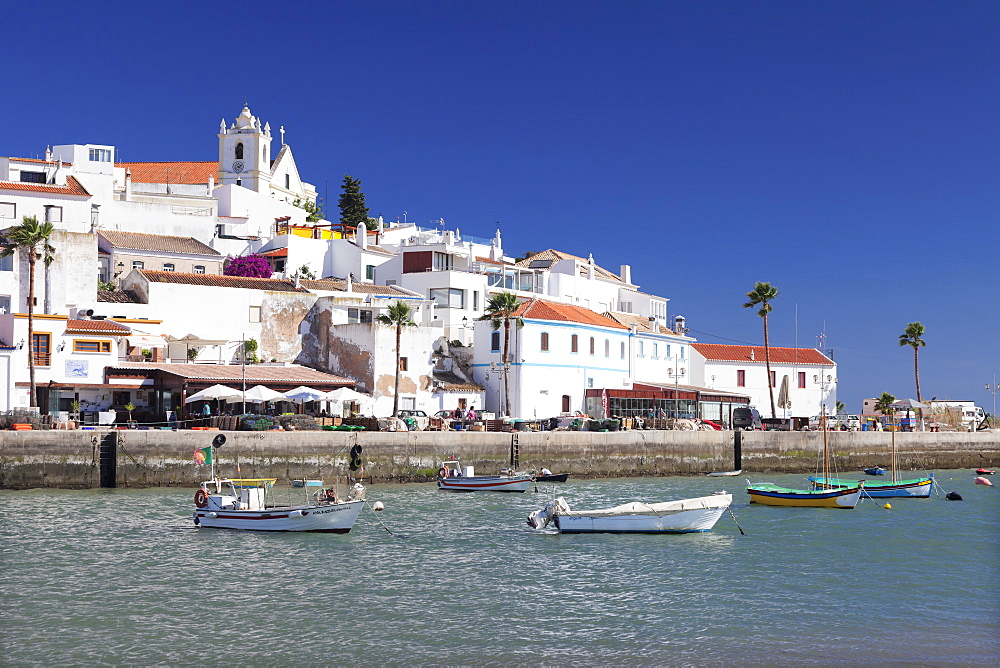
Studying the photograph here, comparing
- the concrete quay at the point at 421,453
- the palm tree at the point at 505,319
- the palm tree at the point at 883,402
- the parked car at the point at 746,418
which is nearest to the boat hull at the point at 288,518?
the concrete quay at the point at 421,453

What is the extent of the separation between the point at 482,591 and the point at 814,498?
892 inches

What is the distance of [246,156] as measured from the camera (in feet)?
405

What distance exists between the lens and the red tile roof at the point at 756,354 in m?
85.1

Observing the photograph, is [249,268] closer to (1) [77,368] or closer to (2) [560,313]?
(2) [560,313]

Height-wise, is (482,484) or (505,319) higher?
(505,319)

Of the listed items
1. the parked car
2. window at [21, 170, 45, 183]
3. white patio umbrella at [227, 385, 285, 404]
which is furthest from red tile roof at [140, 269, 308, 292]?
the parked car

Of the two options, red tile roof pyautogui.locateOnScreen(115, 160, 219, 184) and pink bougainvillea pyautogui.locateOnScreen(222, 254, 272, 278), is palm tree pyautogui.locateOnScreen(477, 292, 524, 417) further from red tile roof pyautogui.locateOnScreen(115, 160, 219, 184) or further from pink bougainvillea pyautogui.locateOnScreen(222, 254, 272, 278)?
red tile roof pyautogui.locateOnScreen(115, 160, 219, 184)

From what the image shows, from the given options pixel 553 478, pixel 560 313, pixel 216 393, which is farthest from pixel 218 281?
pixel 553 478

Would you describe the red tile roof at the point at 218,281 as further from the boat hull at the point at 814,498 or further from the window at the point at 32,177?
the boat hull at the point at 814,498

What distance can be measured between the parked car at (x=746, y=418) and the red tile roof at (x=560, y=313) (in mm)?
10785

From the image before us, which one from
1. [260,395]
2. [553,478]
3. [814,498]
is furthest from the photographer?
[260,395]

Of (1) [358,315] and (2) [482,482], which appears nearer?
(2) [482,482]

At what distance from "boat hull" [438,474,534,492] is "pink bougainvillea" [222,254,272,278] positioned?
39912 millimetres

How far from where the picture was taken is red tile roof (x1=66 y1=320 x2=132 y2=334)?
57.8 meters
